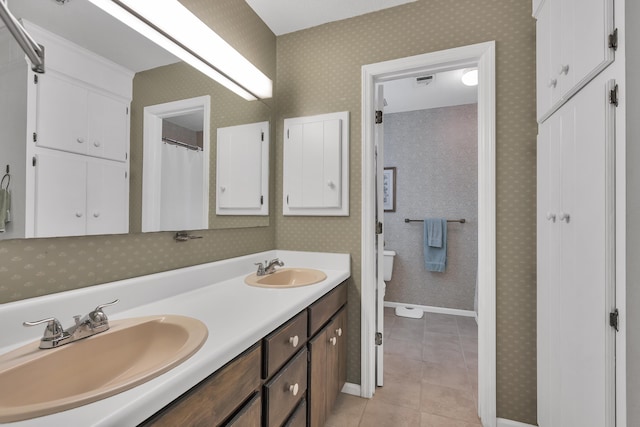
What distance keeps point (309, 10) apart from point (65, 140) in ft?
5.29

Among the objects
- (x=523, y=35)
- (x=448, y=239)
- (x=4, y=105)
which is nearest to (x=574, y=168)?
(x=523, y=35)

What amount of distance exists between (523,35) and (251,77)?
5.10ft

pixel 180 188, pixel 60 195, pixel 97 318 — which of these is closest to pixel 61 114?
pixel 60 195

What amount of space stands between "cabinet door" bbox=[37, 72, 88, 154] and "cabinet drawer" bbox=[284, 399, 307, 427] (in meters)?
1.24

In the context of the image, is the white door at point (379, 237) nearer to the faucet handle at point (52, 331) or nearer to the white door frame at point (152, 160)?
the white door frame at point (152, 160)

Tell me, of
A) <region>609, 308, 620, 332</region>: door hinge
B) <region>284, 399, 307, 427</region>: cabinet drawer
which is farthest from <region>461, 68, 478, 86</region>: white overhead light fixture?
<region>284, 399, 307, 427</region>: cabinet drawer

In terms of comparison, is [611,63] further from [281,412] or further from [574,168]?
[281,412]

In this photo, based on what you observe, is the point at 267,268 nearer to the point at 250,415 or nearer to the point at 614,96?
the point at 250,415

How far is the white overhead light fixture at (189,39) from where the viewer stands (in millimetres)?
1179

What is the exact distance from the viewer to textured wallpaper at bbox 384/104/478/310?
3391 millimetres

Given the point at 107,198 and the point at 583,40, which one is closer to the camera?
the point at 583,40

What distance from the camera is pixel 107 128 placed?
107 cm

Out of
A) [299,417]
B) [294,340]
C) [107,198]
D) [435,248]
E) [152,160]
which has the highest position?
[152,160]

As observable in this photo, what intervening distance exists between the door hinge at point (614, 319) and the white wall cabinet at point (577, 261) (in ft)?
0.04
